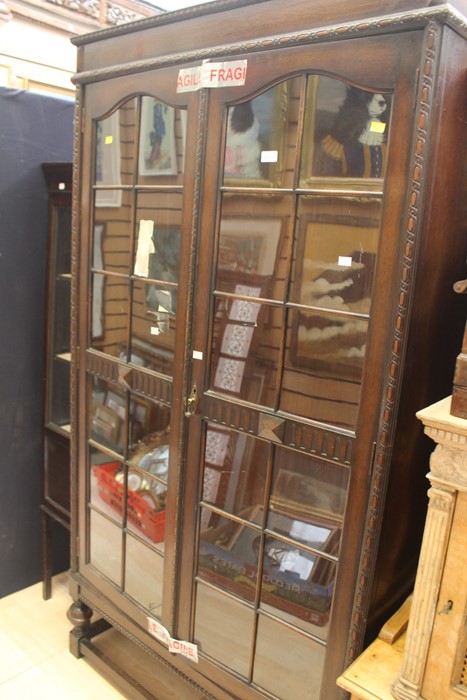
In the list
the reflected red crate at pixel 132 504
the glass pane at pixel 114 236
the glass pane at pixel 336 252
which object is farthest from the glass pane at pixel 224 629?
the glass pane at pixel 114 236

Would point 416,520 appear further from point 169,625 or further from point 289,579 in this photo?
point 169,625

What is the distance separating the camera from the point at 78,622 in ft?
6.95

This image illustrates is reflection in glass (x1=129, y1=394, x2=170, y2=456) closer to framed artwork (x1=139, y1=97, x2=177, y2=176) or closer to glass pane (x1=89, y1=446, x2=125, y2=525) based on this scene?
glass pane (x1=89, y1=446, x2=125, y2=525)

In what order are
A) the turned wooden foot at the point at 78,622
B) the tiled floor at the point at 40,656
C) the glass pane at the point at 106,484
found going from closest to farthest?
the glass pane at the point at 106,484, the tiled floor at the point at 40,656, the turned wooden foot at the point at 78,622

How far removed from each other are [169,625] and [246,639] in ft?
0.95

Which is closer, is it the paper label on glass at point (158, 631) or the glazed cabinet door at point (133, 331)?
the glazed cabinet door at point (133, 331)

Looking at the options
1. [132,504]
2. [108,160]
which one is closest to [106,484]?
[132,504]

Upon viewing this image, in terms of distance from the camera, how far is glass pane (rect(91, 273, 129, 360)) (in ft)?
5.80

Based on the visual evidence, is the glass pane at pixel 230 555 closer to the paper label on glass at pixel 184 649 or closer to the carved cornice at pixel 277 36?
the paper label on glass at pixel 184 649

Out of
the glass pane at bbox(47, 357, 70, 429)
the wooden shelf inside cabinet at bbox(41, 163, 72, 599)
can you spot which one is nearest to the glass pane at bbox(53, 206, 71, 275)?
the wooden shelf inside cabinet at bbox(41, 163, 72, 599)

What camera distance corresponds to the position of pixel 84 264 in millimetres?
1856

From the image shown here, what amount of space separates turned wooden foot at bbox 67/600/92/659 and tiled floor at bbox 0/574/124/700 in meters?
0.05

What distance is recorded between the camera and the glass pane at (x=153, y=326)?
163 cm

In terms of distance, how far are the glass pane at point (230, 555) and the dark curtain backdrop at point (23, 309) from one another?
113 cm
